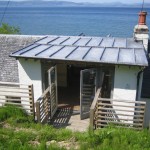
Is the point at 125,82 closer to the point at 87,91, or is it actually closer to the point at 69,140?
the point at 87,91

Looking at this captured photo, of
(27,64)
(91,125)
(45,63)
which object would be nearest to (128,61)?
(91,125)

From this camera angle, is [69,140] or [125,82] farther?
[125,82]

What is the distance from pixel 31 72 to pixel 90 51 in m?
3.02

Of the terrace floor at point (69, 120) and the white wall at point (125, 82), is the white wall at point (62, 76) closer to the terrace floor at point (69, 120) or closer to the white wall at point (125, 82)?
the terrace floor at point (69, 120)

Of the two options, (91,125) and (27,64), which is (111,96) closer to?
(91,125)

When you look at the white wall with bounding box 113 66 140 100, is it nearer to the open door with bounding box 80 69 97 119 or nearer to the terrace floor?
the open door with bounding box 80 69 97 119

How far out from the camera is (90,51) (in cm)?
1169

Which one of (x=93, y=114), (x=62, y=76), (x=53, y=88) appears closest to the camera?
(x=93, y=114)

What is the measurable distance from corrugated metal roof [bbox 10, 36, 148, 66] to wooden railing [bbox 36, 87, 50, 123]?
174 centimetres

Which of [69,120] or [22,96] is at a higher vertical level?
[22,96]

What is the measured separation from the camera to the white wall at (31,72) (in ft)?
37.8

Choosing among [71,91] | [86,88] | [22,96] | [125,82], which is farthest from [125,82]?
[71,91]

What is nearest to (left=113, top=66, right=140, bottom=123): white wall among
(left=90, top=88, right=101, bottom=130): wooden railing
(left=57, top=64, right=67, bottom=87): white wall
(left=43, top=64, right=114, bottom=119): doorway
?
(left=43, top=64, right=114, bottom=119): doorway

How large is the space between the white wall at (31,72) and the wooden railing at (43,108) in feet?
3.29
